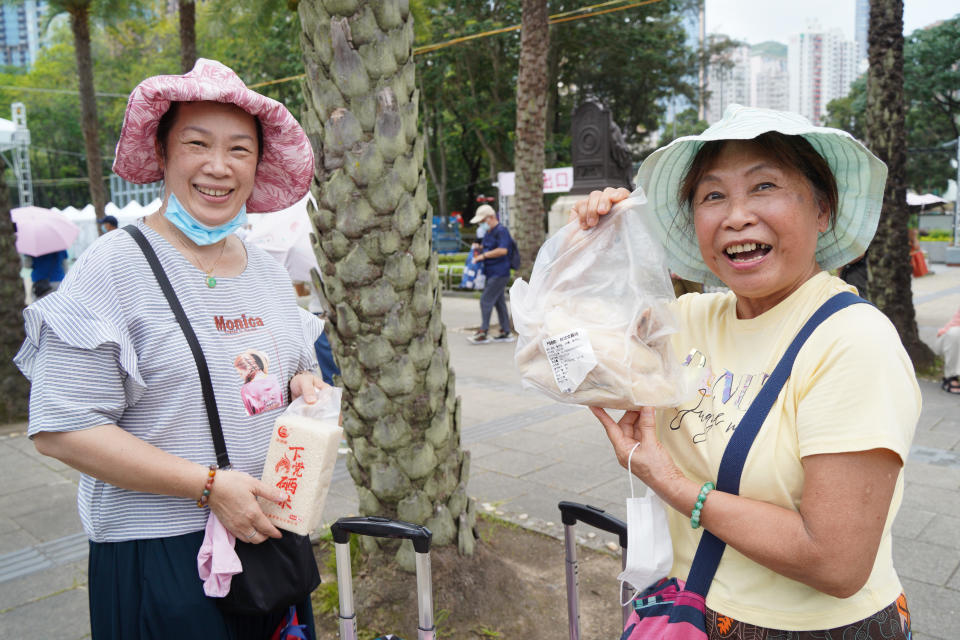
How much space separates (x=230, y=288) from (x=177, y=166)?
0.33 meters

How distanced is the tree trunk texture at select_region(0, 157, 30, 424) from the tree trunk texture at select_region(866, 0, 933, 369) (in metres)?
9.01

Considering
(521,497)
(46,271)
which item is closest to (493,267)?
(521,497)

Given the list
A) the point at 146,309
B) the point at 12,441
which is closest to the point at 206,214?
the point at 146,309

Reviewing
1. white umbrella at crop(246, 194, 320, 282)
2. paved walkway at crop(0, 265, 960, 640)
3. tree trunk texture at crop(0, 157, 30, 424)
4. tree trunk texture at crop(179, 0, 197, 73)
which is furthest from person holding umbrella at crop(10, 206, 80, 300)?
white umbrella at crop(246, 194, 320, 282)

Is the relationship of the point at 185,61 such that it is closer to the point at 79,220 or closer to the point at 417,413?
the point at 417,413

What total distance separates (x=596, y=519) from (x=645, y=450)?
54cm

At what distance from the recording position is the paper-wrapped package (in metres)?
1.63

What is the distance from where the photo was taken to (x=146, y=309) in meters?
1.60

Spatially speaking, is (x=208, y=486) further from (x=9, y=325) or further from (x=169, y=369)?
(x=9, y=325)

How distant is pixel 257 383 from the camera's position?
1757 mm

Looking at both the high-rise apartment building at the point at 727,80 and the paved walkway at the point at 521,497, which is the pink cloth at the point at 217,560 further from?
the high-rise apartment building at the point at 727,80

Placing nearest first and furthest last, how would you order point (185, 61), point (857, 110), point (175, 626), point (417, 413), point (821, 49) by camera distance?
point (175, 626)
point (417, 413)
point (185, 61)
point (857, 110)
point (821, 49)

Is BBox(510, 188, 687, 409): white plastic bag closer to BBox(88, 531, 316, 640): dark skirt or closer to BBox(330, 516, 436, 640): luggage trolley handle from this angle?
BBox(330, 516, 436, 640): luggage trolley handle

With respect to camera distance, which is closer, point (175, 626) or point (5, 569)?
point (175, 626)
